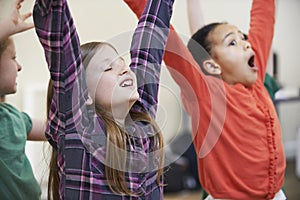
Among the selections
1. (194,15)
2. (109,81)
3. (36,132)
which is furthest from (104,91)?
(194,15)

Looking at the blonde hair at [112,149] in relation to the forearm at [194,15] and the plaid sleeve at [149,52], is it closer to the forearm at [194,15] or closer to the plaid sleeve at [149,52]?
the plaid sleeve at [149,52]

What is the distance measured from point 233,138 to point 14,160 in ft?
0.87

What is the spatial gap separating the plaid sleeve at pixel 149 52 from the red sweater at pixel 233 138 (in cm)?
8

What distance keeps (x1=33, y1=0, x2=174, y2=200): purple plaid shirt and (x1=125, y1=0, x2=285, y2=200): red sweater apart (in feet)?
0.30

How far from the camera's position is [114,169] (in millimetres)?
494

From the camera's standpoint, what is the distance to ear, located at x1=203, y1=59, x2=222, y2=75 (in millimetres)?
662

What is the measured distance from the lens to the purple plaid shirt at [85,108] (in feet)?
1.49

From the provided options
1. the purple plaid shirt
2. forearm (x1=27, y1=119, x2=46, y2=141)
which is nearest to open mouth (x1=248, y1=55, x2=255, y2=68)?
the purple plaid shirt

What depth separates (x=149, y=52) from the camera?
1.77ft

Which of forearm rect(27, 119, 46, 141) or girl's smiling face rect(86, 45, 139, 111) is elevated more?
girl's smiling face rect(86, 45, 139, 111)

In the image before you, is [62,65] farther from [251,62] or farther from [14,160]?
[251,62]

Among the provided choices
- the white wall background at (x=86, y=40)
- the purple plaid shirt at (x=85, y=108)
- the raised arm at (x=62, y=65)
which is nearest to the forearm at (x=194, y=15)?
the white wall background at (x=86, y=40)

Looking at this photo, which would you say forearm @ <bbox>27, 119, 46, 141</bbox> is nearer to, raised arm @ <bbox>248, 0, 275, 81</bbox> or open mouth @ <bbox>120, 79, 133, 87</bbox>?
open mouth @ <bbox>120, 79, 133, 87</bbox>

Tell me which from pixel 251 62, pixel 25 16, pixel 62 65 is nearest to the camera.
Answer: pixel 62 65
